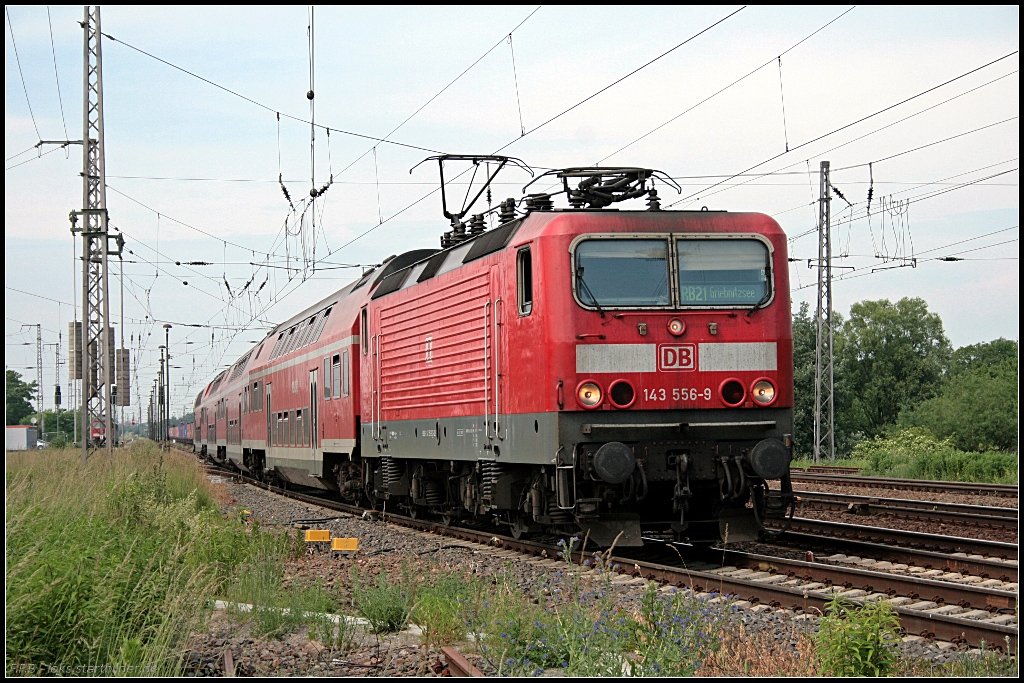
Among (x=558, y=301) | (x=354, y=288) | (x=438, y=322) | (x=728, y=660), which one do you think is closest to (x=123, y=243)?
(x=354, y=288)

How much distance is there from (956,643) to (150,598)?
5559mm

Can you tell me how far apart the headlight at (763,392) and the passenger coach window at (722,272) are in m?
0.83

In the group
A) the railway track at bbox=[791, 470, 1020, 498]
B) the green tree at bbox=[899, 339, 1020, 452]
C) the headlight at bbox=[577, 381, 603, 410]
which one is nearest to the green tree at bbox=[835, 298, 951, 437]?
the green tree at bbox=[899, 339, 1020, 452]

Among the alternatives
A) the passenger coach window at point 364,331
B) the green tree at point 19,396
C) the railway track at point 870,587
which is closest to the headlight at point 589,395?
the railway track at point 870,587

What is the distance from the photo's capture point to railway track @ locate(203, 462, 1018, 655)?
308 inches

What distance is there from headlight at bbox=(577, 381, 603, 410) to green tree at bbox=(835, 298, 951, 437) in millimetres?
62887

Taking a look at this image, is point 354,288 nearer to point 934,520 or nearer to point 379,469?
point 379,469

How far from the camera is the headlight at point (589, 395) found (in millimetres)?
11078

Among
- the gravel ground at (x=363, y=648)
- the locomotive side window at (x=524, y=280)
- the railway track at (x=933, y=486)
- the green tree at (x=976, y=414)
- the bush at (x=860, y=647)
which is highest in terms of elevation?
the locomotive side window at (x=524, y=280)

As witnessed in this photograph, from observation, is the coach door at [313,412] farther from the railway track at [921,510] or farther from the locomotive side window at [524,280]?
the locomotive side window at [524,280]

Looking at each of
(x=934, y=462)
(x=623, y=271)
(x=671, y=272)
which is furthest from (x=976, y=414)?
(x=623, y=271)

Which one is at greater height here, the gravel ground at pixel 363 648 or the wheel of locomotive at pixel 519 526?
the wheel of locomotive at pixel 519 526

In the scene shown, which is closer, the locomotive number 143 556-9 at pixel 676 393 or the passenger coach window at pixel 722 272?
the locomotive number 143 556-9 at pixel 676 393

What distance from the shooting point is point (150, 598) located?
801cm
